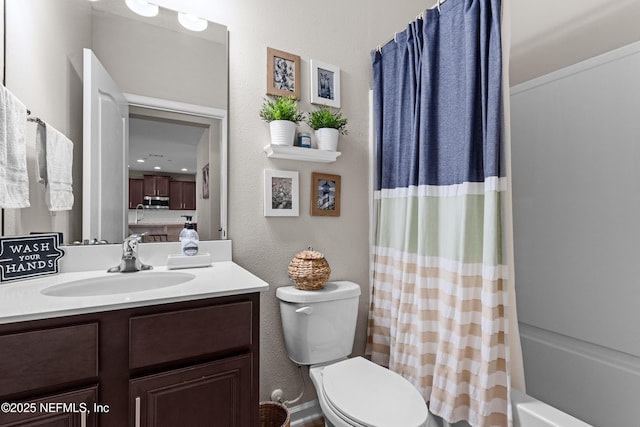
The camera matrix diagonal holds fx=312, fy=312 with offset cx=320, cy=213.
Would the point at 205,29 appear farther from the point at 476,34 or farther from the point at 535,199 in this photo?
the point at 535,199

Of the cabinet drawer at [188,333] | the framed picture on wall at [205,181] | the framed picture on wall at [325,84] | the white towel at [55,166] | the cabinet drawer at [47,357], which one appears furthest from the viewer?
the framed picture on wall at [325,84]

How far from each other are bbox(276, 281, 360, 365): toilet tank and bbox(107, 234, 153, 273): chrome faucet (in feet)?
2.06

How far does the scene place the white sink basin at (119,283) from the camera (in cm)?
105

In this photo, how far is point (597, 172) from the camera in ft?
5.16

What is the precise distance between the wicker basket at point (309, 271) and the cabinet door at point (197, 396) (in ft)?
1.79

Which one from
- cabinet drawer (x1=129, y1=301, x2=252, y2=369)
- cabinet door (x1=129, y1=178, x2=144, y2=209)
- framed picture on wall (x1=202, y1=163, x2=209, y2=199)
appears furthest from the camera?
framed picture on wall (x1=202, y1=163, x2=209, y2=199)

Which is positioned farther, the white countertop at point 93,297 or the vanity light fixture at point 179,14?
the vanity light fixture at point 179,14

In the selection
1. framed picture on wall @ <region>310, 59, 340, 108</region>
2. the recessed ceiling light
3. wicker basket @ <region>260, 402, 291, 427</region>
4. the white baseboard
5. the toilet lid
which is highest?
the recessed ceiling light

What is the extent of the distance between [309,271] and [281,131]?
69 cm

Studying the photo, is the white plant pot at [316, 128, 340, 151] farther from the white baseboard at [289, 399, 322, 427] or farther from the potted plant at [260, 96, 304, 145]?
the white baseboard at [289, 399, 322, 427]

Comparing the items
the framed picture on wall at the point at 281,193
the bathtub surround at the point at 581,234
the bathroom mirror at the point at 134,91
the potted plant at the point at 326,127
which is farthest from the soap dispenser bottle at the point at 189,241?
the bathtub surround at the point at 581,234

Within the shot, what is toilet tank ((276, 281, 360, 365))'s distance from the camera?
4.74 ft

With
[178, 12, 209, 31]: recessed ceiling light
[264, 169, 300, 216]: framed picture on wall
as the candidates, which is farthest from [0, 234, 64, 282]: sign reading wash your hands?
[178, 12, 209, 31]: recessed ceiling light

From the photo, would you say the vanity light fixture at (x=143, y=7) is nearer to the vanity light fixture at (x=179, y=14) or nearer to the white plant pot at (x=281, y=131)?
the vanity light fixture at (x=179, y=14)
